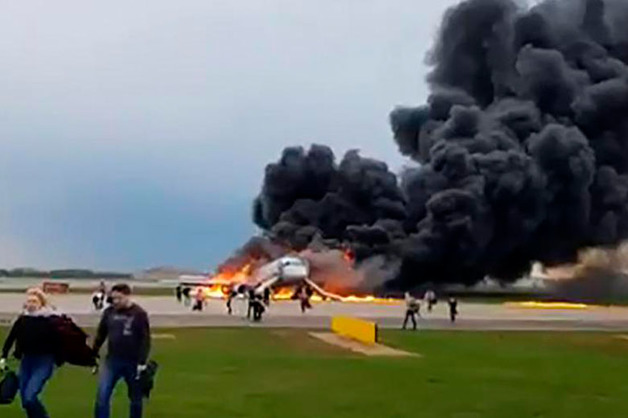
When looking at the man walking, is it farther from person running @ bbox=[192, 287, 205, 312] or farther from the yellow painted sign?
person running @ bbox=[192, 287, 205, 312]

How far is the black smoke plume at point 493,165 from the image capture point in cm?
8007

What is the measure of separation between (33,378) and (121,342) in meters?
1.08

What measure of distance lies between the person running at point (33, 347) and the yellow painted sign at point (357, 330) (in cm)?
2165

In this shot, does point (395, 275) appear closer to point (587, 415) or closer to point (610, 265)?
point (610, 265)

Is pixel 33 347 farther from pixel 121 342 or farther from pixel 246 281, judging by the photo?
pixel 246 281

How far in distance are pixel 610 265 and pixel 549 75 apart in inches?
620

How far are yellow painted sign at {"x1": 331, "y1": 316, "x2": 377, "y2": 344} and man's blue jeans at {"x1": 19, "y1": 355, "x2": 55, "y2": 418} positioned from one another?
2161 centimetres

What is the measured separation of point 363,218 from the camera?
86.5 meters

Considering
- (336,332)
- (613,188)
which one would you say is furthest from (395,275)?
(336,332)

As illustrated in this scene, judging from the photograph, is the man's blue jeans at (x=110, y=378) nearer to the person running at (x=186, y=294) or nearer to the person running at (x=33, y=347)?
the person running at (x=33, y=347)

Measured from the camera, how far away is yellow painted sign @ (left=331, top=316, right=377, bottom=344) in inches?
1368

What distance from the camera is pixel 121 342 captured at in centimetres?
1341

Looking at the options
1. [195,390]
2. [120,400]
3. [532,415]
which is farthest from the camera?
[195,390]

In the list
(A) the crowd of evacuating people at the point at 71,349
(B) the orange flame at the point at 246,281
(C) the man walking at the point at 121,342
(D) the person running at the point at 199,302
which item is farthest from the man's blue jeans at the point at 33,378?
(B) the orange flame at the point at 246,281
